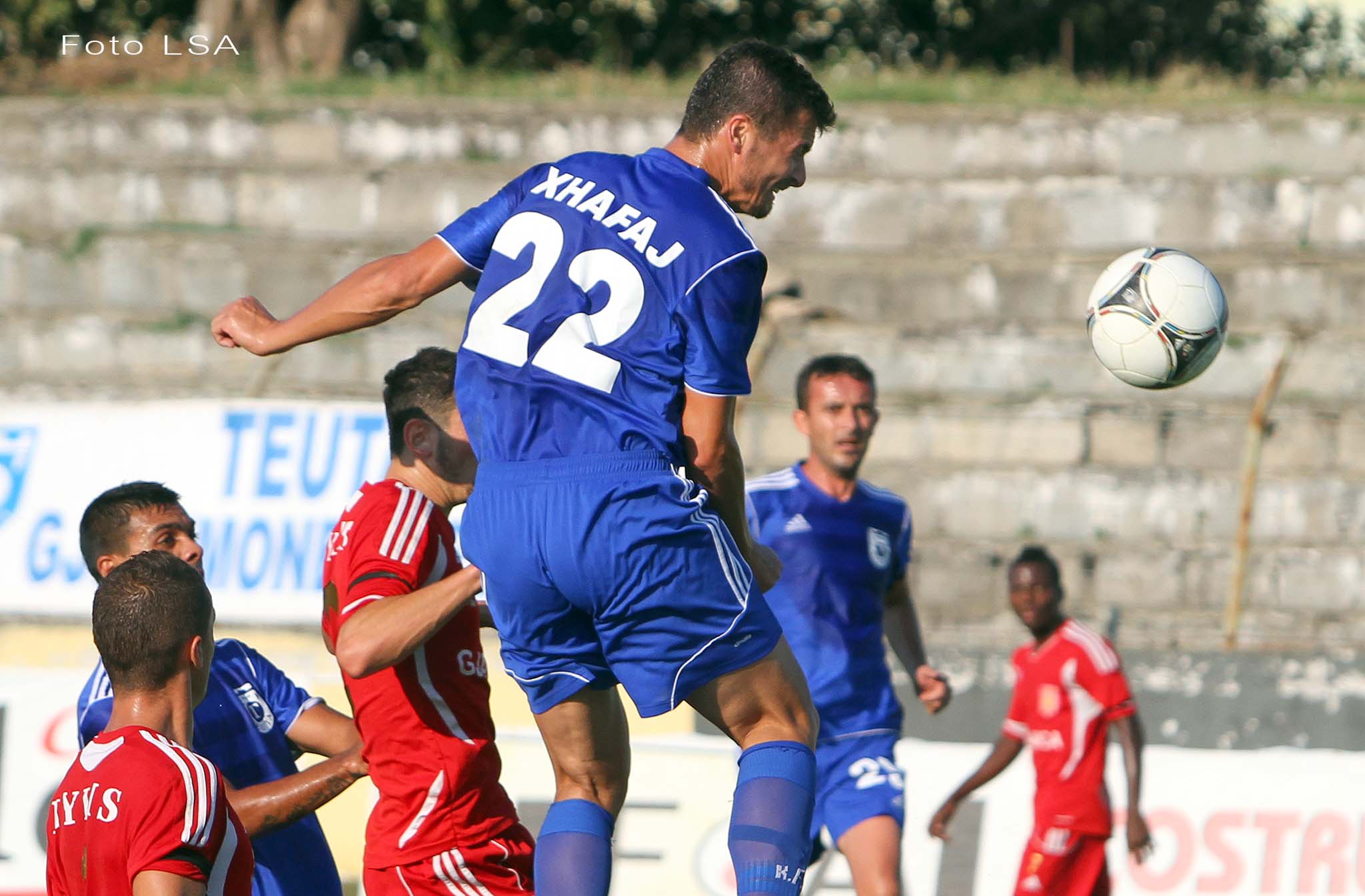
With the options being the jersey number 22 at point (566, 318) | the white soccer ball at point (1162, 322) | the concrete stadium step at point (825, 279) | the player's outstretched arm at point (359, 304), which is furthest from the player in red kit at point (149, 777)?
the concrete stadium step at point (825, 279)

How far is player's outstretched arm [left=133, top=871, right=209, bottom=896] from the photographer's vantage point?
11.1 ft

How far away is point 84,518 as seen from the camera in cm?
474

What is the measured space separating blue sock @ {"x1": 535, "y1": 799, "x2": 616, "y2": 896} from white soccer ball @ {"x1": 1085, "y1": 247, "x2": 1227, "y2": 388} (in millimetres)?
2428

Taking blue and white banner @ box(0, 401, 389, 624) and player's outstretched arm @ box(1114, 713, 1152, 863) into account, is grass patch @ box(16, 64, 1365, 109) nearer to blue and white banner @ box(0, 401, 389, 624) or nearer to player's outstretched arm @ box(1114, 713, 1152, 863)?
blue and white banner @ box(0, 401, 389, 624)

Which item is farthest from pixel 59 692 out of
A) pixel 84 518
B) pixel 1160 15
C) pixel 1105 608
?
pixel 1160 15

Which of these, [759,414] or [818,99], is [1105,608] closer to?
[759,414]

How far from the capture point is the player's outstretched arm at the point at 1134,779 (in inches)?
285

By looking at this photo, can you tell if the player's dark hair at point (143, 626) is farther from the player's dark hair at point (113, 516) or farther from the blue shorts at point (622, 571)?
the player's dark hair at point (113, 516)

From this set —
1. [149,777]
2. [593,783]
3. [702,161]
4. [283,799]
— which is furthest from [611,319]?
[283,799]

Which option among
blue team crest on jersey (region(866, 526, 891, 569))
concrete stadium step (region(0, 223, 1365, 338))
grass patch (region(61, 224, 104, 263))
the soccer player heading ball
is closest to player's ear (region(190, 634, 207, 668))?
the soccer player heading ball

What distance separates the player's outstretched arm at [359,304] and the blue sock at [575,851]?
4.20 feet

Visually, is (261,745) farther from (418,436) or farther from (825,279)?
(825,279)

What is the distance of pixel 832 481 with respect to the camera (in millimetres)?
6984

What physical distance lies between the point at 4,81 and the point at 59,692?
12624mm
